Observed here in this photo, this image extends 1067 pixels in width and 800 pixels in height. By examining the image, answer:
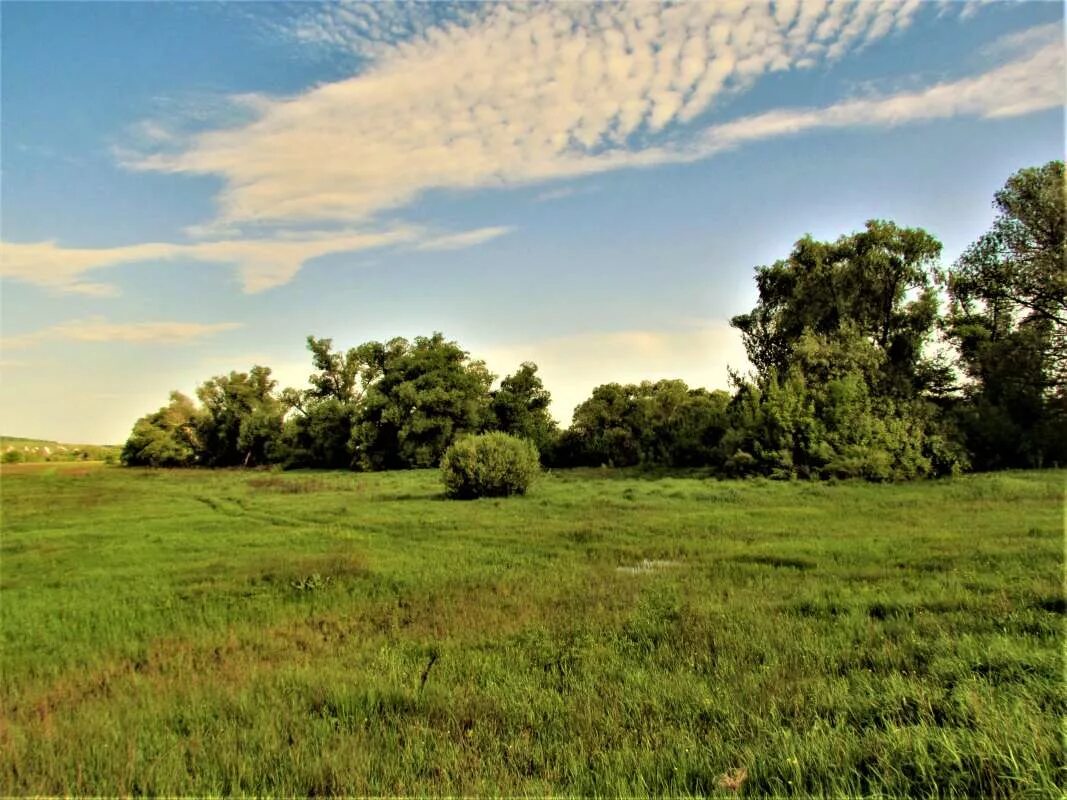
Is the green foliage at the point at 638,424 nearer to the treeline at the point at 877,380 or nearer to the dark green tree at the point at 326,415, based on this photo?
the treeline at the point at 877,380

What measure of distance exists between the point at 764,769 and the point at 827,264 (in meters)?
41.4

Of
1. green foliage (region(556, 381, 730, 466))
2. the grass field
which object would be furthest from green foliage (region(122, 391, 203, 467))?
the grass field

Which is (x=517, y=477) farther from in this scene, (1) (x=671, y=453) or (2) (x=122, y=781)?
(2) (x=122, y=781)

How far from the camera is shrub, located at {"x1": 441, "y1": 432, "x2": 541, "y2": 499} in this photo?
2834 cm

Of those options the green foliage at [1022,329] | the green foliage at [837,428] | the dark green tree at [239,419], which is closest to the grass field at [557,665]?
the green foliage at [837,428]

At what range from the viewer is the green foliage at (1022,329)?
31.5m

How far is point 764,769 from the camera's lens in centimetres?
406

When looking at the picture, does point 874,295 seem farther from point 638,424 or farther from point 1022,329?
point 638,424

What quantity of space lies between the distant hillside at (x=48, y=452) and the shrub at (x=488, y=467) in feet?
248

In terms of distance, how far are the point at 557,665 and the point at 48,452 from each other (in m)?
112

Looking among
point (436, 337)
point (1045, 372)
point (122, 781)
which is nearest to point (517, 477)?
point (122, 781)

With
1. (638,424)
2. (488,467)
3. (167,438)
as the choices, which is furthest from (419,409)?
(167,438)

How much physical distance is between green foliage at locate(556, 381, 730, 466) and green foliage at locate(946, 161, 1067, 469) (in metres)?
15.4

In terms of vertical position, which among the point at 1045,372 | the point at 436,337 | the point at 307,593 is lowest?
the point at 307,593
